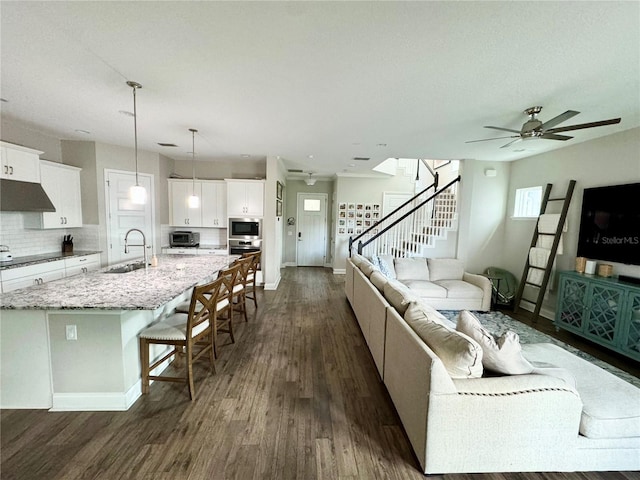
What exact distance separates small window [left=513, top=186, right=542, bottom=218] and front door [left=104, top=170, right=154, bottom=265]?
7024 millimetres

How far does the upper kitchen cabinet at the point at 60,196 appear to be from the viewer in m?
3.81

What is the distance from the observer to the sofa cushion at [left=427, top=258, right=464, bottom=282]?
4.86 metres

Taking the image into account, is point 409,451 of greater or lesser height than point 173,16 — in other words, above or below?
below

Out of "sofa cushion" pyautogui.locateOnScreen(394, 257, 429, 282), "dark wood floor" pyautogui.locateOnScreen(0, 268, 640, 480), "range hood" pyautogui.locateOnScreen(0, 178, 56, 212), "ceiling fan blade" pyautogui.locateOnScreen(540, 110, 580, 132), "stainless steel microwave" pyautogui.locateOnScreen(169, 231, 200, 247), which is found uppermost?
"ceiling fan blade" pyautogui.locateOnScreen(540, 110, 580, 132)

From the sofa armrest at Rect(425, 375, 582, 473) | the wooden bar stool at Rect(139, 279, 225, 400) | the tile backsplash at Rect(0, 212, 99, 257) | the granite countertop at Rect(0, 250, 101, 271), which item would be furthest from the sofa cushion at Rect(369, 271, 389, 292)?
the tile backsplash at Rect(0, 212, 99, 257)

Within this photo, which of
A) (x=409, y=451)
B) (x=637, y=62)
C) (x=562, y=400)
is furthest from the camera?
(x=637, y=62)

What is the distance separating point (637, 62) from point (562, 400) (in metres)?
2.44

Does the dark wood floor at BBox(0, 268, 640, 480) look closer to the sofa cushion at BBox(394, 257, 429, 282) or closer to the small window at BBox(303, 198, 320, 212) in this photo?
the sofa cushion at BBox(394, 257, 429, 282)

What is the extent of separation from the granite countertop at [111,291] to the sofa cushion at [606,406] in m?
2.88

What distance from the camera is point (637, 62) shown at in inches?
75.7

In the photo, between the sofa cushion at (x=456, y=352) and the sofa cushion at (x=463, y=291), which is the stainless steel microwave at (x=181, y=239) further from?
the sofa cushion at (x=456, y=352)

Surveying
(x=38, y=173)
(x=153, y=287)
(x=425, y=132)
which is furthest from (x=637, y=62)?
(x=38, y=173)

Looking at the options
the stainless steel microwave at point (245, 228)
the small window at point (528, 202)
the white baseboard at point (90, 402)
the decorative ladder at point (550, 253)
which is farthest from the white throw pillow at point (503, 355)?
the stainless steel microwave at point (245, 228)

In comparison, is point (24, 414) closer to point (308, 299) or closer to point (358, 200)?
point (308, 299)
